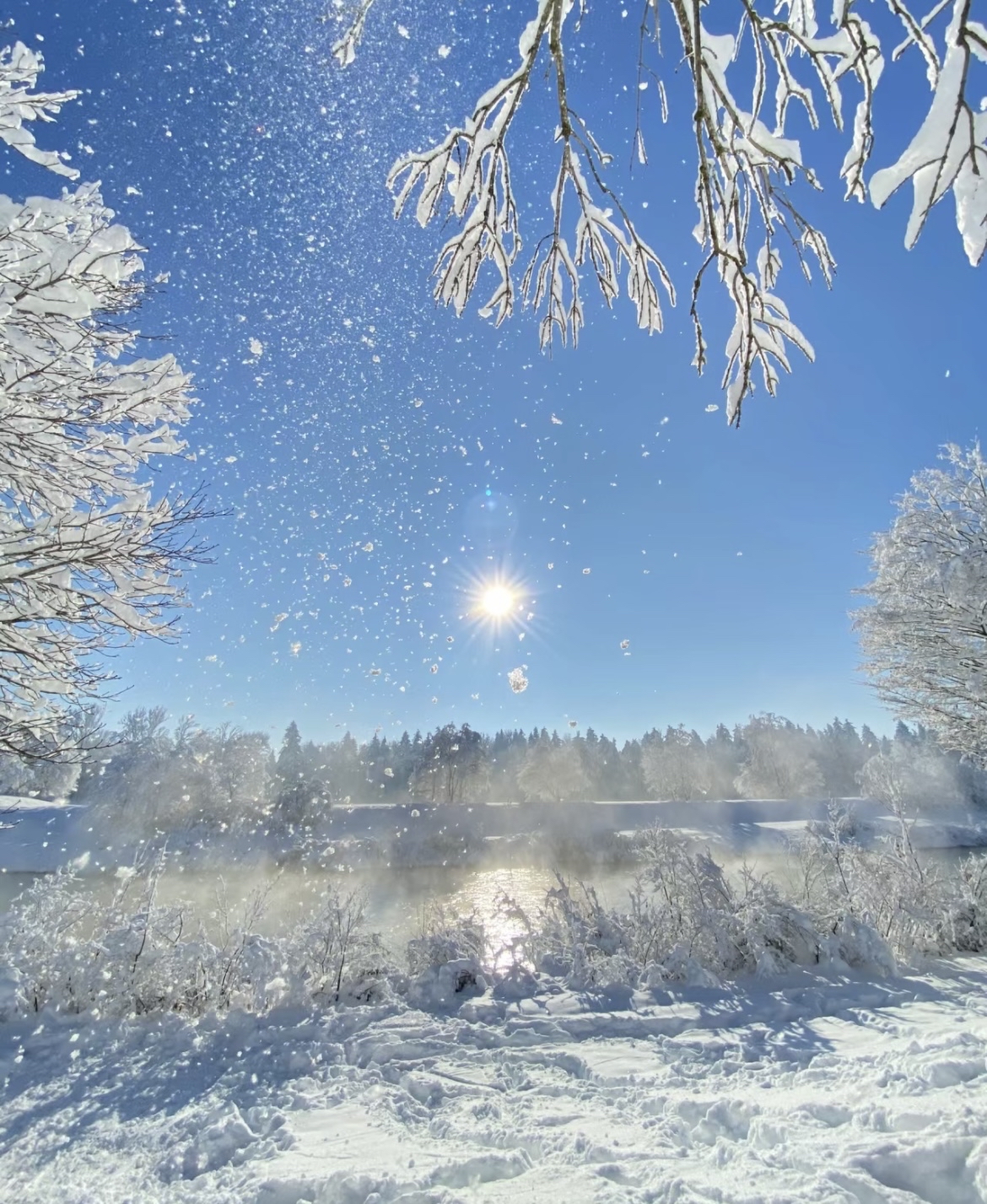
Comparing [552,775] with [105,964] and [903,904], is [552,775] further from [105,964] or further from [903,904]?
[105,964]

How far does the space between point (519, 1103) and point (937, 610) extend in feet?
33.7

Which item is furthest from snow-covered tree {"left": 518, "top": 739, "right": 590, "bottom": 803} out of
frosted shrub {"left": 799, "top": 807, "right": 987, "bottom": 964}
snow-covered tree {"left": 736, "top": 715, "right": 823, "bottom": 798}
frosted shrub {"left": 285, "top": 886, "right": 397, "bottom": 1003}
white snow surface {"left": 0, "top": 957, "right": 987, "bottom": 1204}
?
white snow surface {"left": 0, "top": 957, "right": 987, "bottom": 1204}

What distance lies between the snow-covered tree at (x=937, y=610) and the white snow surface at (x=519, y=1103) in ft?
19.1

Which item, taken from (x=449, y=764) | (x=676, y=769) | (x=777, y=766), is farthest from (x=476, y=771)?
(x=777, y=766)

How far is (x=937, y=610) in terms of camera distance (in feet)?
31.0

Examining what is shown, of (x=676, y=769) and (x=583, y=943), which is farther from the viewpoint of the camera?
(x=676, y=769)

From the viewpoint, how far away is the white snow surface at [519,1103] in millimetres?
2578

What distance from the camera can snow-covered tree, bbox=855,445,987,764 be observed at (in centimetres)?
935

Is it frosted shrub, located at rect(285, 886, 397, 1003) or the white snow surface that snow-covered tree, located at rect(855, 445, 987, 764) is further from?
frosted shrub, located at rect(285, 886, 397, 1003)

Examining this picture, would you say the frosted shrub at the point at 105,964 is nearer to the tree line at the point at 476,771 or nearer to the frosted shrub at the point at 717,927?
the frosted shrub at the point at 717,927

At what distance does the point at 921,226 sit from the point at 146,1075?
281 inches

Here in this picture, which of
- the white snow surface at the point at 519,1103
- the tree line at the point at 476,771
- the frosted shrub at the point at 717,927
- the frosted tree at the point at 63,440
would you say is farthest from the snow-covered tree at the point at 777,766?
the frosted tree at the point at 63,440

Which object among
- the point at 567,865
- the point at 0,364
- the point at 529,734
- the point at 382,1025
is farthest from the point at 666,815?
the point at 529,734

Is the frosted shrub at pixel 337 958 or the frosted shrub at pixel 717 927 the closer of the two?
the frosted shrub at pixel 337 958
